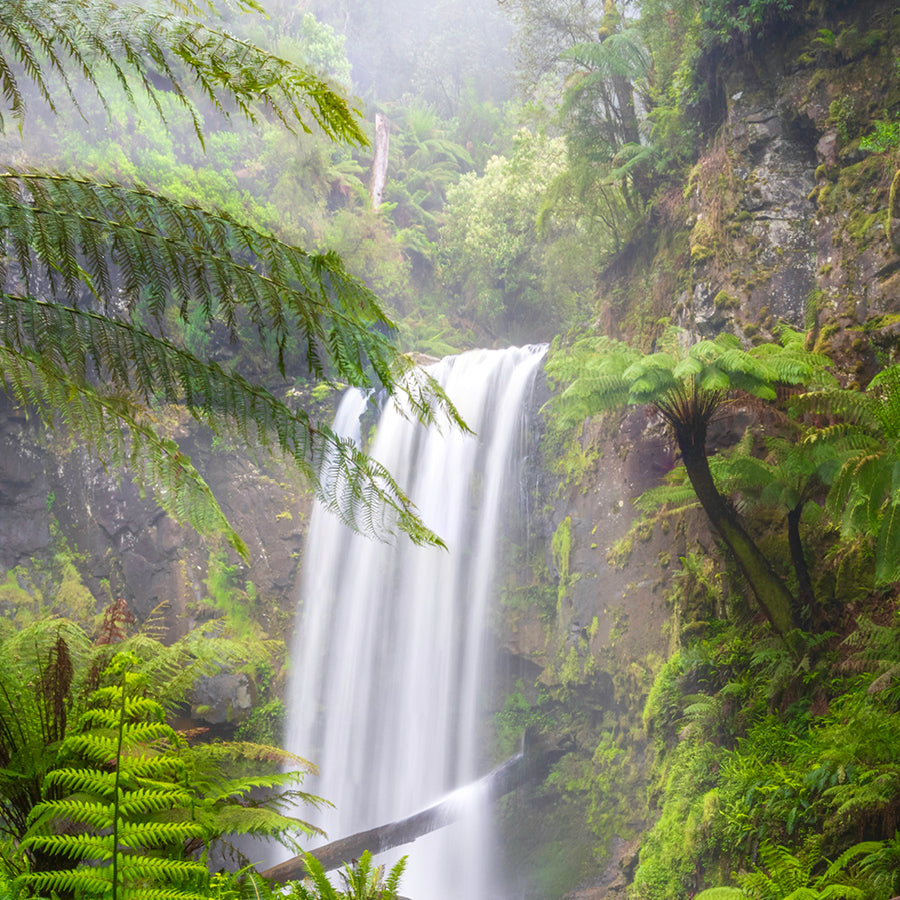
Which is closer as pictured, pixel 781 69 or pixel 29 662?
pixel 29 662

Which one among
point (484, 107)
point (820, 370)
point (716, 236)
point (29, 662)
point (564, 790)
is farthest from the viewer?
point (484, 107)

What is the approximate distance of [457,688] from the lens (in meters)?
9.33

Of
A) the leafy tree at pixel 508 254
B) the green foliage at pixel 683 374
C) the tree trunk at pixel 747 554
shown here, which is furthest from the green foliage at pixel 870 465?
the leafy tree at pixel 508 254

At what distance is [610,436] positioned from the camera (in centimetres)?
783

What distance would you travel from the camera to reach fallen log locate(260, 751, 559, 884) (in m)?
4.27

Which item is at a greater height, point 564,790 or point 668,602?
point 668,602

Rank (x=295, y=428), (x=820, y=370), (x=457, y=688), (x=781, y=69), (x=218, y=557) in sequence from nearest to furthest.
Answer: (x=295, y=428) → (x=820, y=370) → (x=781, y=69) → (x=457, y=688) → (x=218, y=557)

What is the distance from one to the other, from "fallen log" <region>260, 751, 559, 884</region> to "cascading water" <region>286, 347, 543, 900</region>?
113 centimetres

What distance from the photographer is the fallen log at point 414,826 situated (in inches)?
168

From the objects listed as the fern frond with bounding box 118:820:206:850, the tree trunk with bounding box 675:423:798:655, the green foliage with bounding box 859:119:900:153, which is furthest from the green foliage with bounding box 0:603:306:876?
the green foliage with bounding box 859:119:900:153

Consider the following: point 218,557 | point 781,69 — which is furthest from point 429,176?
point 781,69

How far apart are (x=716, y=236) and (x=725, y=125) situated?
3.84ft

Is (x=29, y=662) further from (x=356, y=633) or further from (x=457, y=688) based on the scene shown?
(x=356, y=633)

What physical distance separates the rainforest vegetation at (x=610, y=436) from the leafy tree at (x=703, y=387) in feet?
0.09
